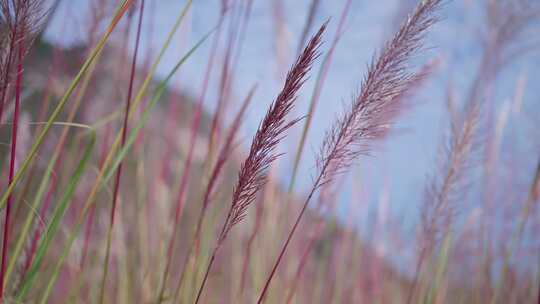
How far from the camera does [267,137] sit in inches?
13.9

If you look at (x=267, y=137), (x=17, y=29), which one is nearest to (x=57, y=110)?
(x=17, y=29)

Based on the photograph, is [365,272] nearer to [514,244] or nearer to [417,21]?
[514,244]

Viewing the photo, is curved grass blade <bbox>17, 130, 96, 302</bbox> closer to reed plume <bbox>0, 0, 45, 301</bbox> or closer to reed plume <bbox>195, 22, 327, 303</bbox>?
reed plume <bbox>0, 0, 45, 301</bbox>

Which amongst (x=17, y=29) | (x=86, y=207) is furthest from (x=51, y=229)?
(x=17, y=29)

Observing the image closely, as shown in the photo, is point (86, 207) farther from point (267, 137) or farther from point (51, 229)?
point (267, 137)

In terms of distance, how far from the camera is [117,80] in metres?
1.02

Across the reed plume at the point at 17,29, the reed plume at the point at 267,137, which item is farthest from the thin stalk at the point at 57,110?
the reed plume at the point at 267,137

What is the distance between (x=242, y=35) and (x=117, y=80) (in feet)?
1.18

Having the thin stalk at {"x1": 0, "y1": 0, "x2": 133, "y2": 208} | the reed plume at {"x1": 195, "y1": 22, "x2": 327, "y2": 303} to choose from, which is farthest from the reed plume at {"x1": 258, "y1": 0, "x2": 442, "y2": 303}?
the thin stalk at {"x1": 0, "y1": 0, "x2": 133, "y2": 208}

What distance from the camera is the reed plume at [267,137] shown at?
333 millimetres

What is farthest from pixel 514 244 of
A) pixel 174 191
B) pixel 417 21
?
pixel 174 191

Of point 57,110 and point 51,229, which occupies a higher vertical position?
point 57,110

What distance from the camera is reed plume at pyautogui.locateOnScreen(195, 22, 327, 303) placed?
0.33 metres

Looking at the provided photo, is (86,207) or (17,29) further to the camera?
(86,207)
